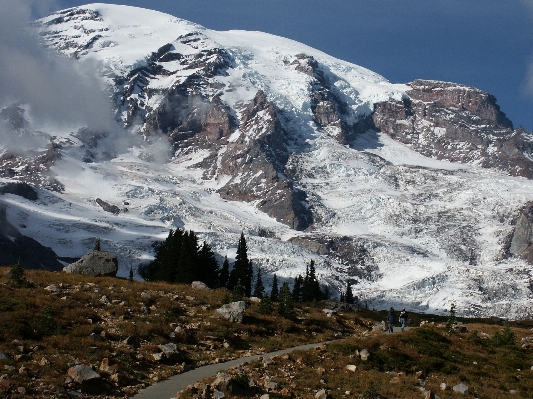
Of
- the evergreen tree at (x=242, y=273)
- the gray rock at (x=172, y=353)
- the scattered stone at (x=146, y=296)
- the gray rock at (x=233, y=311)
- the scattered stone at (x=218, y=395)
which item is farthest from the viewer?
the evergreen tree at (x=242, y=273)

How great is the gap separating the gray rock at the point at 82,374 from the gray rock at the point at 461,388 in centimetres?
1686

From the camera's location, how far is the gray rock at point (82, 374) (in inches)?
901

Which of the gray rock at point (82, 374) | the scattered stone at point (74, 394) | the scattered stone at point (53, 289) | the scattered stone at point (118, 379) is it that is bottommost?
the scattered stone at point (74, 394)

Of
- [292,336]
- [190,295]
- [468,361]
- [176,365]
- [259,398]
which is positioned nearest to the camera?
[259,398]

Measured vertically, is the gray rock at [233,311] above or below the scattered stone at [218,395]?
above

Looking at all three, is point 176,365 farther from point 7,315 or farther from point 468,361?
point 468,361

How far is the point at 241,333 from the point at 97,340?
9.45 metres

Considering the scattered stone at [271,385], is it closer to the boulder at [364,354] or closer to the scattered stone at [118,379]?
the scattered stone at [118,379]

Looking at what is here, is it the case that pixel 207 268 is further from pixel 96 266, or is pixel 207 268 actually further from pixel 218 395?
pixel 218 395

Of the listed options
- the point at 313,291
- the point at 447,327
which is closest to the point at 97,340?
the point at 447,327

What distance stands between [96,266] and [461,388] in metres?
31.6

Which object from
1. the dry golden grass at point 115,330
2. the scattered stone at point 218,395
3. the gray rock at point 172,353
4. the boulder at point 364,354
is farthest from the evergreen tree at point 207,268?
the scattered stone at point 218,395

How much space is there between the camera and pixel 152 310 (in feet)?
115

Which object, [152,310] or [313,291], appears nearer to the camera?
[152,310]
